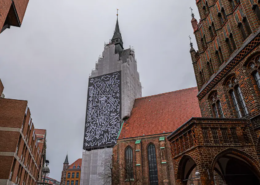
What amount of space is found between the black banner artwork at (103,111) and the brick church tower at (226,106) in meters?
20.6

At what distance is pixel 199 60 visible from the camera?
16672mm

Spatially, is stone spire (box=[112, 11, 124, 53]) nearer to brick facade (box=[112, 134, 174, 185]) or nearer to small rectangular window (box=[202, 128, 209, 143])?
brick facade (box=[112, 134, 174, 185])

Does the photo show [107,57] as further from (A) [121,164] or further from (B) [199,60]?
(B) [199,60]

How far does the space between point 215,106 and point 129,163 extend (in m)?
17.6

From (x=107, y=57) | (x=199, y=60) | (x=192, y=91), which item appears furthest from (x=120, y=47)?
(x=199, y=60)

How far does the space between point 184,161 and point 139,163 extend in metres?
17.4

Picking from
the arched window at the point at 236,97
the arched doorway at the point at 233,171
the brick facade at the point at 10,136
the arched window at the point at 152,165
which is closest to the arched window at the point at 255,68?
the arched window at the point at 236,97

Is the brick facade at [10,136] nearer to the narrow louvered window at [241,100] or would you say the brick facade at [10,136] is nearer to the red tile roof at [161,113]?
the narrow louvered window at [241,100]

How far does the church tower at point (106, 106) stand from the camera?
32.7 metres

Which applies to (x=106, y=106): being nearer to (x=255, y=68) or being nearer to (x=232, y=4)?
(x=232, y=4)

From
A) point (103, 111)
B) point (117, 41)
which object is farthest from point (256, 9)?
point (117, 41)

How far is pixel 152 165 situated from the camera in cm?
2767

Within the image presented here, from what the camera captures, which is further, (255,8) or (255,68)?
(255,8)

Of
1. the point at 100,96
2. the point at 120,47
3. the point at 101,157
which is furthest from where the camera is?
the point at 120,47
